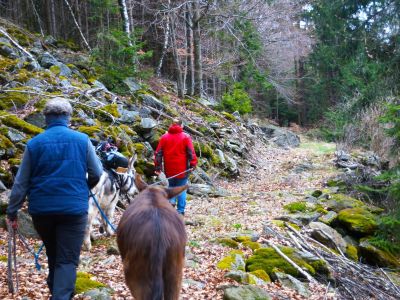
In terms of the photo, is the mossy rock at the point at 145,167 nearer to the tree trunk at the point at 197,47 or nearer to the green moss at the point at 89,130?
the green moss at the point at 89,130

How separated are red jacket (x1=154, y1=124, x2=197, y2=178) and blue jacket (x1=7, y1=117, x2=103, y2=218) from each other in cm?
522

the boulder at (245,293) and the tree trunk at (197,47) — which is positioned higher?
the tree trunk at (197,47)

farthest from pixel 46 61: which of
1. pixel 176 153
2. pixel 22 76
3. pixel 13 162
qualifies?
pixel 176 153

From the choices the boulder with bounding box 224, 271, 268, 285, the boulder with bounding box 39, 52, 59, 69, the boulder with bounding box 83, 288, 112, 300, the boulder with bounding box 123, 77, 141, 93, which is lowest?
the boulder with bounding box 224, 271, 268, 285

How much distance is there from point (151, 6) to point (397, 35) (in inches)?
633

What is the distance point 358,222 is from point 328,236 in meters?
1.71

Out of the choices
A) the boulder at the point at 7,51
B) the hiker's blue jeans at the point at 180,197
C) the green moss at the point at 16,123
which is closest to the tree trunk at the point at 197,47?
the boulder at the point at 7,51

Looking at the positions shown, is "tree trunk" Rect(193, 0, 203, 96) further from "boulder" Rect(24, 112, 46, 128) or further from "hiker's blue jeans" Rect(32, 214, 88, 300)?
"hiker's blue jeans" Rect(32, 214, 88, 300)

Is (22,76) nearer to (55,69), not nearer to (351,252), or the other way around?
(55,69)

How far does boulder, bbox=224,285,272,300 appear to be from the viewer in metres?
5.68

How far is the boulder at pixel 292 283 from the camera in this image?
6.92 metres

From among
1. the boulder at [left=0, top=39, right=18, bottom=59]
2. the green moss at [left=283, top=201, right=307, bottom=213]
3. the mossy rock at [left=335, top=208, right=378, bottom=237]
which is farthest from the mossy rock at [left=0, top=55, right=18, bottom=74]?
the mossy rock at [left=335, top=208, right=378, bottom=237]

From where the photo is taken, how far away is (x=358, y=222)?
11055 mm

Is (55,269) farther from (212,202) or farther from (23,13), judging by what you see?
(23,13)
